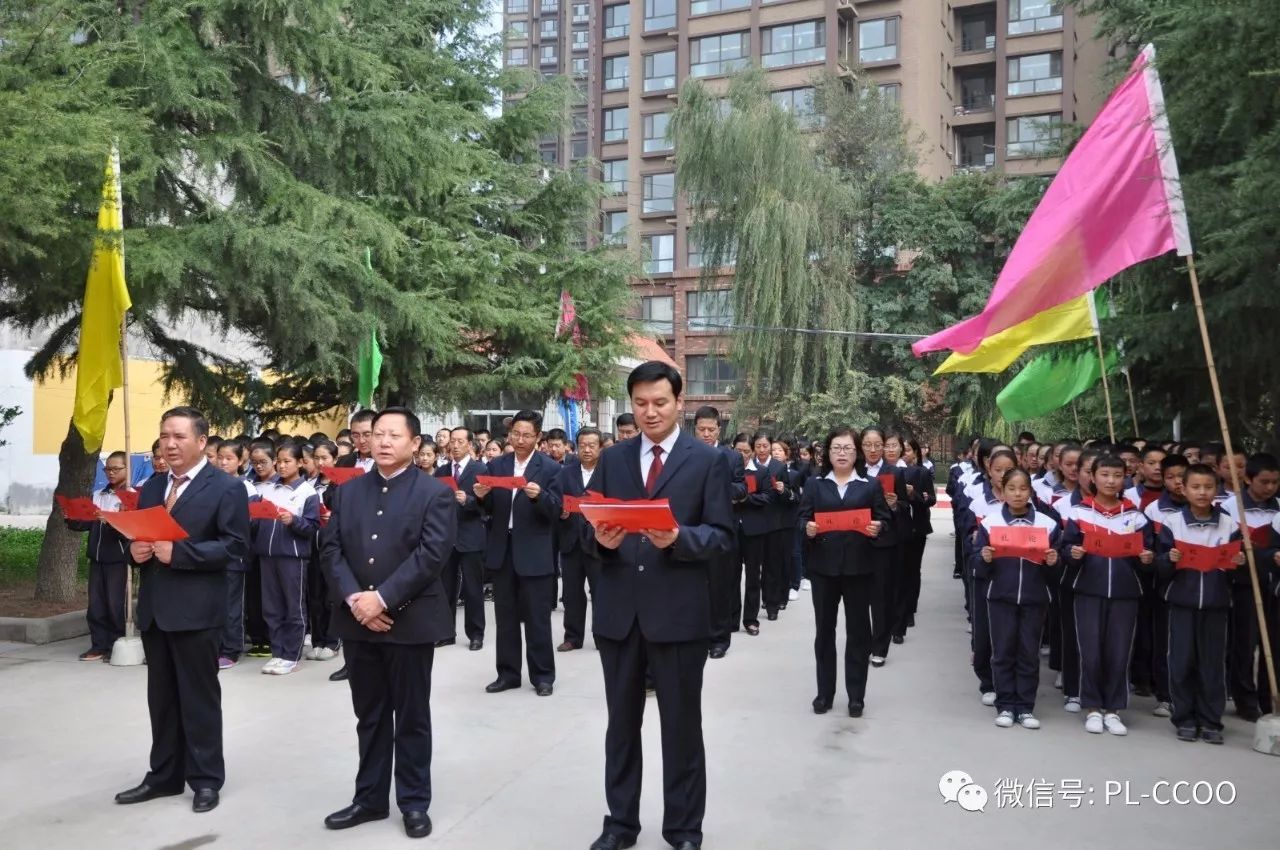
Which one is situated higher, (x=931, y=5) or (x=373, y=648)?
(x=931, y=5)

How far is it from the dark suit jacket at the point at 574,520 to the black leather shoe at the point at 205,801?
216 cm

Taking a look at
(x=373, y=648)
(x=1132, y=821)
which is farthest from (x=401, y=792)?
(x=1132, y=821)

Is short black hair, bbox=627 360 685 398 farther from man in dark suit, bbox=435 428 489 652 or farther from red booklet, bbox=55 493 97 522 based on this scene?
red booklet, bbox=55 493 97 522

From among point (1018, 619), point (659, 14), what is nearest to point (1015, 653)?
point (1018, 619)

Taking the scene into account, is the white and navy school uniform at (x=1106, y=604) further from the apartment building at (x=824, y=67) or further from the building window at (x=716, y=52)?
the building window at (x=716, y=52)

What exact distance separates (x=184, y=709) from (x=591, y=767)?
2.16 meters

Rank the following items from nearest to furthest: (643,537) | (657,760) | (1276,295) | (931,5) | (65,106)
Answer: (643,537) → (657,760) → (1276,295) → (65,106) → (931,5)

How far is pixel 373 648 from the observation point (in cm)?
546

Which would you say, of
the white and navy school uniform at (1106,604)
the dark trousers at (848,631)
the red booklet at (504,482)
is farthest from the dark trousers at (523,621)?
the white and navy school uniform at (1106,604)

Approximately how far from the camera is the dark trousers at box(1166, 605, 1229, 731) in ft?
23.8

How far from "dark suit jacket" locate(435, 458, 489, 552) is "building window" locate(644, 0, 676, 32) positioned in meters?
46.4

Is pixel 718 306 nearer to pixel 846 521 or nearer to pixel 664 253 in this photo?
pixel 664 253

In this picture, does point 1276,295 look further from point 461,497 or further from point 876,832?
point 461,497

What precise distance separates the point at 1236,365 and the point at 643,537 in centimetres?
691
